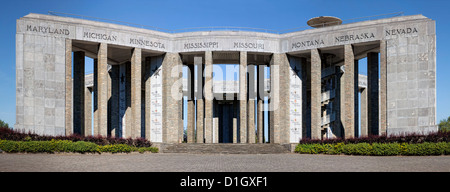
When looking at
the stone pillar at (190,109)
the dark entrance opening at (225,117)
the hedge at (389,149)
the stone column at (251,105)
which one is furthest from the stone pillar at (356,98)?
the dark entrance opening at (225,117)

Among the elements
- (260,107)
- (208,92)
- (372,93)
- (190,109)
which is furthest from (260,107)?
(372,93)

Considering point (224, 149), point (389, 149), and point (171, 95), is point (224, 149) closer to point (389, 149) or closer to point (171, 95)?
point (171, 95)

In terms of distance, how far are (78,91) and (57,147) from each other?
381 inches

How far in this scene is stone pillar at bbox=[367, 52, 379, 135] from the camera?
35531 millimetres

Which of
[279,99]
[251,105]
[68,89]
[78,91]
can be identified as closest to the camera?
[68,89]

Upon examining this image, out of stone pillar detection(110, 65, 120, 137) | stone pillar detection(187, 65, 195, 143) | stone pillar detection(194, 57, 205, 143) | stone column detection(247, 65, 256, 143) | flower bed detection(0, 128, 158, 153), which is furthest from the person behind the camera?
stone pillar detection(110, 65, 120, 137)

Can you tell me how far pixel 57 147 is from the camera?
86.9 ft

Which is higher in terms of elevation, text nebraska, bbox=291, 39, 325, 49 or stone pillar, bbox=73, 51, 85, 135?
text nebraska, bbox=291, 39, 325, 49

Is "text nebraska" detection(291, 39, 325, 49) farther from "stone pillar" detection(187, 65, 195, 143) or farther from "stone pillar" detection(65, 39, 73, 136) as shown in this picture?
"stone pillar" detection(65, 39, 73, 136)

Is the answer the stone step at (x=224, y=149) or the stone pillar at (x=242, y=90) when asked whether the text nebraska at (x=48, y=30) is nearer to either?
the stone step at (x=224, y=149)

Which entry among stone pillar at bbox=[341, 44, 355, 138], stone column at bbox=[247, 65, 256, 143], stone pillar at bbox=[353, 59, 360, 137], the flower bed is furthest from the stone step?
stone pillar at bbox=[353, 59, 360, 137]

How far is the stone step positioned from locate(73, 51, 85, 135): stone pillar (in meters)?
7.73

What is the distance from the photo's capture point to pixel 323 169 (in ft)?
56.7

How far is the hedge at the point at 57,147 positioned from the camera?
994 inches
